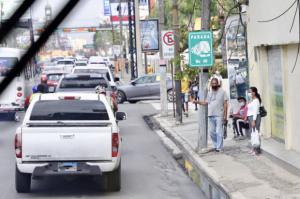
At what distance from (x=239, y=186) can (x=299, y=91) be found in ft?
8.84

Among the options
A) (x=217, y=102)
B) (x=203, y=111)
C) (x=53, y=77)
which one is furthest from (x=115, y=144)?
(x=53, y=77)

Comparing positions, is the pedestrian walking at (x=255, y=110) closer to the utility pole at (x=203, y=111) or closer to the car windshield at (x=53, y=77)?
the utility pole at (x=203, y=111)

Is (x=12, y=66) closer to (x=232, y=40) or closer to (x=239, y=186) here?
(x=239, y=186)

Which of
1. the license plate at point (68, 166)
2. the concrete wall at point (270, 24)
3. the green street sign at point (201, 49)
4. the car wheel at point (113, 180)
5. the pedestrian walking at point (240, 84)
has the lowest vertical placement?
the car wheel at point (113, 180)

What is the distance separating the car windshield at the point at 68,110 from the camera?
35.5ft

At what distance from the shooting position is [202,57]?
14.3 metres

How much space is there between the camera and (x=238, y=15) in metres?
17.4

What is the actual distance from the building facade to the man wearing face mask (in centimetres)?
45

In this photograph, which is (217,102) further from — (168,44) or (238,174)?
(168,44)

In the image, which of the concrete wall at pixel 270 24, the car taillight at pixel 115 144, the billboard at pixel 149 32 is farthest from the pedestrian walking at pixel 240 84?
the billboard at pixel 149 32

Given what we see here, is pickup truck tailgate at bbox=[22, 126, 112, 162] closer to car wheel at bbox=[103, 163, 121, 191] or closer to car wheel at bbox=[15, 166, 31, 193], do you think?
car wheel at bbox=[15, 166, 31, 193]

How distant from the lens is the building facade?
40.1ft

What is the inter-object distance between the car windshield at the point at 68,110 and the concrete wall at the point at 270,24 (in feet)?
11.4

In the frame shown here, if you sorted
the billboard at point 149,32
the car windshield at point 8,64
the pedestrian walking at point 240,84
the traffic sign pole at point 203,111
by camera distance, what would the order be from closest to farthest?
the car windshield at point 8,64 → the traffic sign pole at point 203,111 → the pedestrian walking at point 240,84 → the billboard at point 149,32
